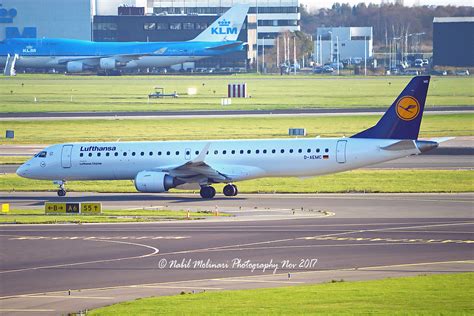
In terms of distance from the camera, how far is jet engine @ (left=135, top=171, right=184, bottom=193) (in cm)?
5222

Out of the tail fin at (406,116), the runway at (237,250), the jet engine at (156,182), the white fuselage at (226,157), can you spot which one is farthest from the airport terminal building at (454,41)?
the runway at (237,250)

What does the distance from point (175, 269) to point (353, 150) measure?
21.3 metres

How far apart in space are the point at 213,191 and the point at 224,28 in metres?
133

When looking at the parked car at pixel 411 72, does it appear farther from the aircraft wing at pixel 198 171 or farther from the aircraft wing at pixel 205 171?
the aircraft wing at pixel 198 171

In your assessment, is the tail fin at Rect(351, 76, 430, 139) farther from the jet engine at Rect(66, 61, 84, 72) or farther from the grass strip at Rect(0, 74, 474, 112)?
the jet engine at Rect(66, 61, 84, 72)

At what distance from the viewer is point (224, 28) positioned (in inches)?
7229

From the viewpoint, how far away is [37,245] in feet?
122

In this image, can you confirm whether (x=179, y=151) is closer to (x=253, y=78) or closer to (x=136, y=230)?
(x=136, y=230)

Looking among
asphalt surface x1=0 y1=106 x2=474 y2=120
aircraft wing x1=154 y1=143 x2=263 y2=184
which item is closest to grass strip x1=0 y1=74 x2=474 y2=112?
asphalt surface x1=0 y1=106 x2=474 y2=120

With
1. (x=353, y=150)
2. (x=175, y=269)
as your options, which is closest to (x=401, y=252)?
(x=175, y=269)

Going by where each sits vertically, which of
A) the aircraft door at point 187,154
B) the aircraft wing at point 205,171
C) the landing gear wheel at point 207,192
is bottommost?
the landing gear wheel at point 207,192

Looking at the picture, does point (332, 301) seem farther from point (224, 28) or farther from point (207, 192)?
point (224, 28)

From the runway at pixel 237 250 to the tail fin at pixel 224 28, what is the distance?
136 meters

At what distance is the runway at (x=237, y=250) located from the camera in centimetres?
2936
